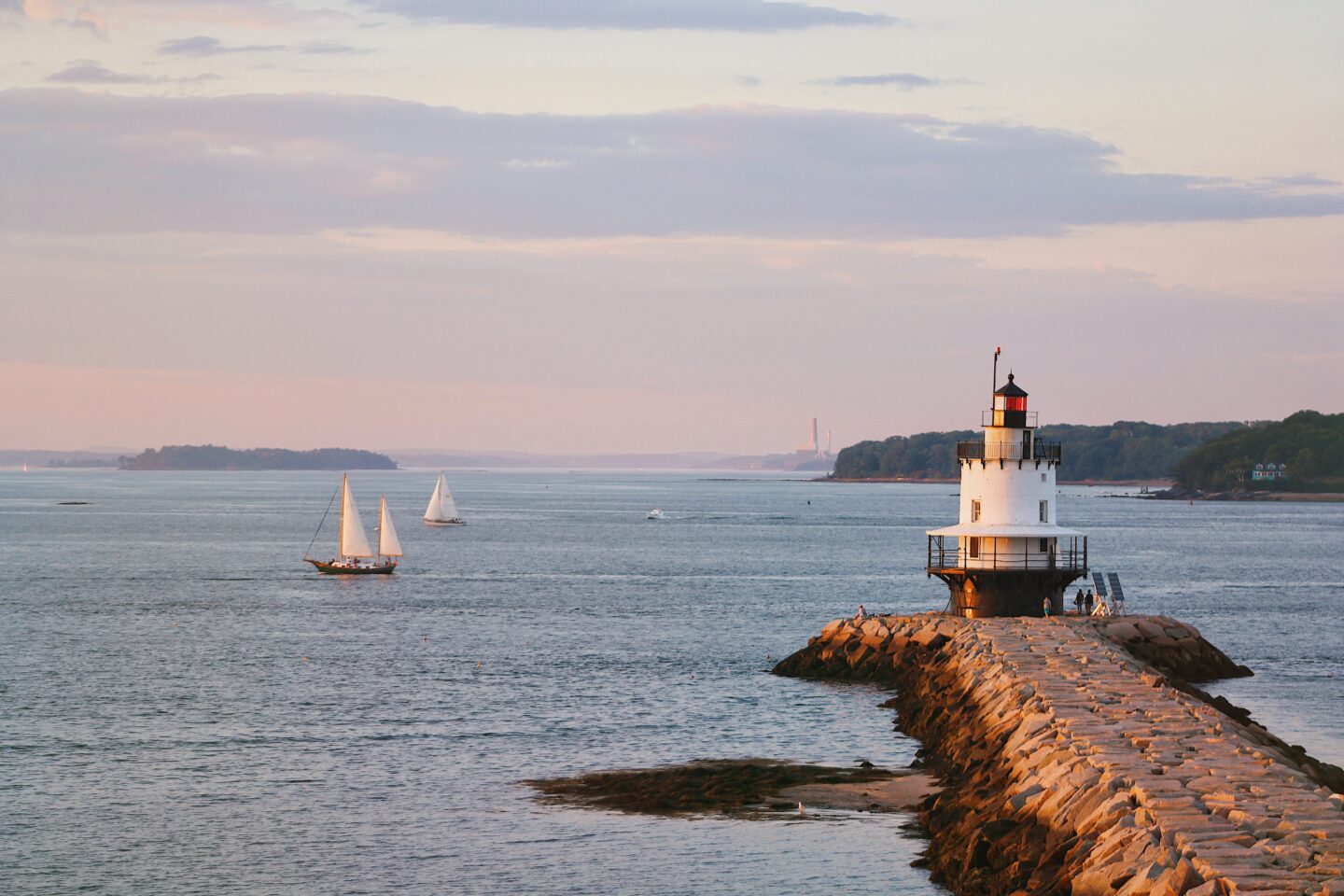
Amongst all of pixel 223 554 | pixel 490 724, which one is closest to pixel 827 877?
pixel 490 724

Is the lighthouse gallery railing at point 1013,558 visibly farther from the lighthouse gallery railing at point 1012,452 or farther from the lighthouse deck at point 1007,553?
the lighthouse gallery railing at point 1012,452

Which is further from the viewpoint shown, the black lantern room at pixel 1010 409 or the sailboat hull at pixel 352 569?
the sailboat hull at pixel 352 569

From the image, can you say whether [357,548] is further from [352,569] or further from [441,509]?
[441,509]

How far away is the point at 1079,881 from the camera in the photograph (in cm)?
1834

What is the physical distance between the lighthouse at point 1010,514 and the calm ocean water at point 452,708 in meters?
4.76

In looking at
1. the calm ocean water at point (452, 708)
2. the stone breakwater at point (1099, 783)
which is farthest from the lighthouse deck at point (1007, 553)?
the calm ocean water at point (452, 708)

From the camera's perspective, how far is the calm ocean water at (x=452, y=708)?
2464 centimetres

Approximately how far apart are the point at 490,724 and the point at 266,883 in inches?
532

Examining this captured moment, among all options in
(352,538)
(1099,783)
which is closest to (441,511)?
(352,538)

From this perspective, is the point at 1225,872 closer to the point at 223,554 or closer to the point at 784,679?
the point at 784,679

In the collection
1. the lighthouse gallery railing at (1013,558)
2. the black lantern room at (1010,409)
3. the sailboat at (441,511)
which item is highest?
the black lantern room at (1010,409)

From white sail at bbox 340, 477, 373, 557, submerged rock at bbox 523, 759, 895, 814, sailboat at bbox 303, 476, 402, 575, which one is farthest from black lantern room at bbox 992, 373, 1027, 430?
white sail at bbox 340, 477, 373, 557

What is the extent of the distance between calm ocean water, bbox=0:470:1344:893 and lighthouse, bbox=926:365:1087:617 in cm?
476

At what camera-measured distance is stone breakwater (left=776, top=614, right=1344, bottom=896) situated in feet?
57.2
